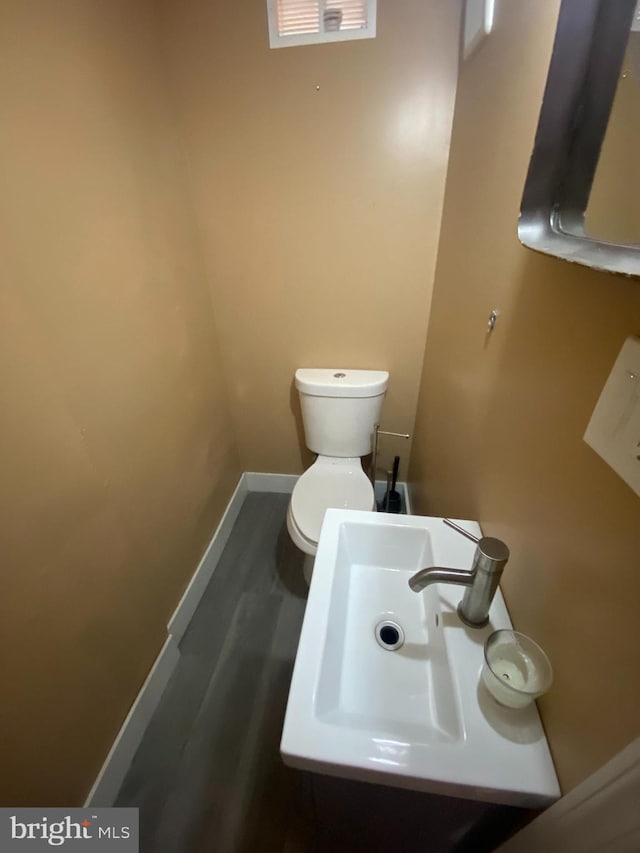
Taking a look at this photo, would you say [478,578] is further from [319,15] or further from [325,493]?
[319,15]

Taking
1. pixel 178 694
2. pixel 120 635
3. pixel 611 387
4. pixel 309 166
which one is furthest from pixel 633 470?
pixel 178 694

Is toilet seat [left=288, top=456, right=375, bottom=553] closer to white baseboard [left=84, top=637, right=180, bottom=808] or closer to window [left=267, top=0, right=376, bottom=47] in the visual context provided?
white baseboard [left=84, top=637, right=180, bottom=808]

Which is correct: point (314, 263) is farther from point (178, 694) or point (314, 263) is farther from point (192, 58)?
point (178, 694)

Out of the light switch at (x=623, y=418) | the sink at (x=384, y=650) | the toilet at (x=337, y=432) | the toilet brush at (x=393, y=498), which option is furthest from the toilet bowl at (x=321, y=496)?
the light switch at (x=623, y=418)

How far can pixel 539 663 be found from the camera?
49 cm

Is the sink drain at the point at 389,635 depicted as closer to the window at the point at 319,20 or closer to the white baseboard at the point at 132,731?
the white baseboard at the point at 132,731

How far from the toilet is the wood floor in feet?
0.87

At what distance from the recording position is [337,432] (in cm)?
154

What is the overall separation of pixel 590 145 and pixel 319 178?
105 centimetres

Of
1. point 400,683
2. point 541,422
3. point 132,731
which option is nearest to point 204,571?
point 132,731

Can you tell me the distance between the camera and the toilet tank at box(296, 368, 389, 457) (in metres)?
1.47

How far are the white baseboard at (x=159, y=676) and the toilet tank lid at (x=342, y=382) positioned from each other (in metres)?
0.67

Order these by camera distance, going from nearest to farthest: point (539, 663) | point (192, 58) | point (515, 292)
→ 1. point (539, 663)
2. point (515, 292)
3. point (192, 58)

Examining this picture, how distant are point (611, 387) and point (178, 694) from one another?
150 cm
